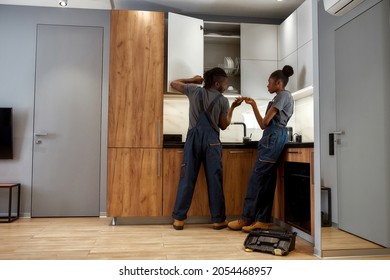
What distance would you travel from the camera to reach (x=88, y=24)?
3.84 meters

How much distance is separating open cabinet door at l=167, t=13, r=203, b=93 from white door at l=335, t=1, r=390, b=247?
156cm

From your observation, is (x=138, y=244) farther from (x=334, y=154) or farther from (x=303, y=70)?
(x=303, y=70)

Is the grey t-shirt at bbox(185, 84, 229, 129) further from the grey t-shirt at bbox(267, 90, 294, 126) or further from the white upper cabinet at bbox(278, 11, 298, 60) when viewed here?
the white upper cabinet at bbox(278, 11, 298, 60)

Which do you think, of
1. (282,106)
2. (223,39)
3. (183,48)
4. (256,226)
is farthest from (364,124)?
(223,39)

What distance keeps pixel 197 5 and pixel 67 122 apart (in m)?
2.07

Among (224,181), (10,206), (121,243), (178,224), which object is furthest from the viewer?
(10,206)

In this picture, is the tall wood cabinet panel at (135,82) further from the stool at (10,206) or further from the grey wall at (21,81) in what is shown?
the stool at (10,206)

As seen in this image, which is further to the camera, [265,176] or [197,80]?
[197,80]

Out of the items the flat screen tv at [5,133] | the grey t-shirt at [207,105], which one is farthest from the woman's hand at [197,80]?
the flat screen tv at [5,133]

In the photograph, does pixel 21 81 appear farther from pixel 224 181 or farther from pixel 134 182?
pixel 224 181

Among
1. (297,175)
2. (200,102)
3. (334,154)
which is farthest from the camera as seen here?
(200,102)

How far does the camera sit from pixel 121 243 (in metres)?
2.53

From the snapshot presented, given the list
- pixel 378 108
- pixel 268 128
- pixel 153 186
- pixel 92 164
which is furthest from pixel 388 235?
pixel 92 164
